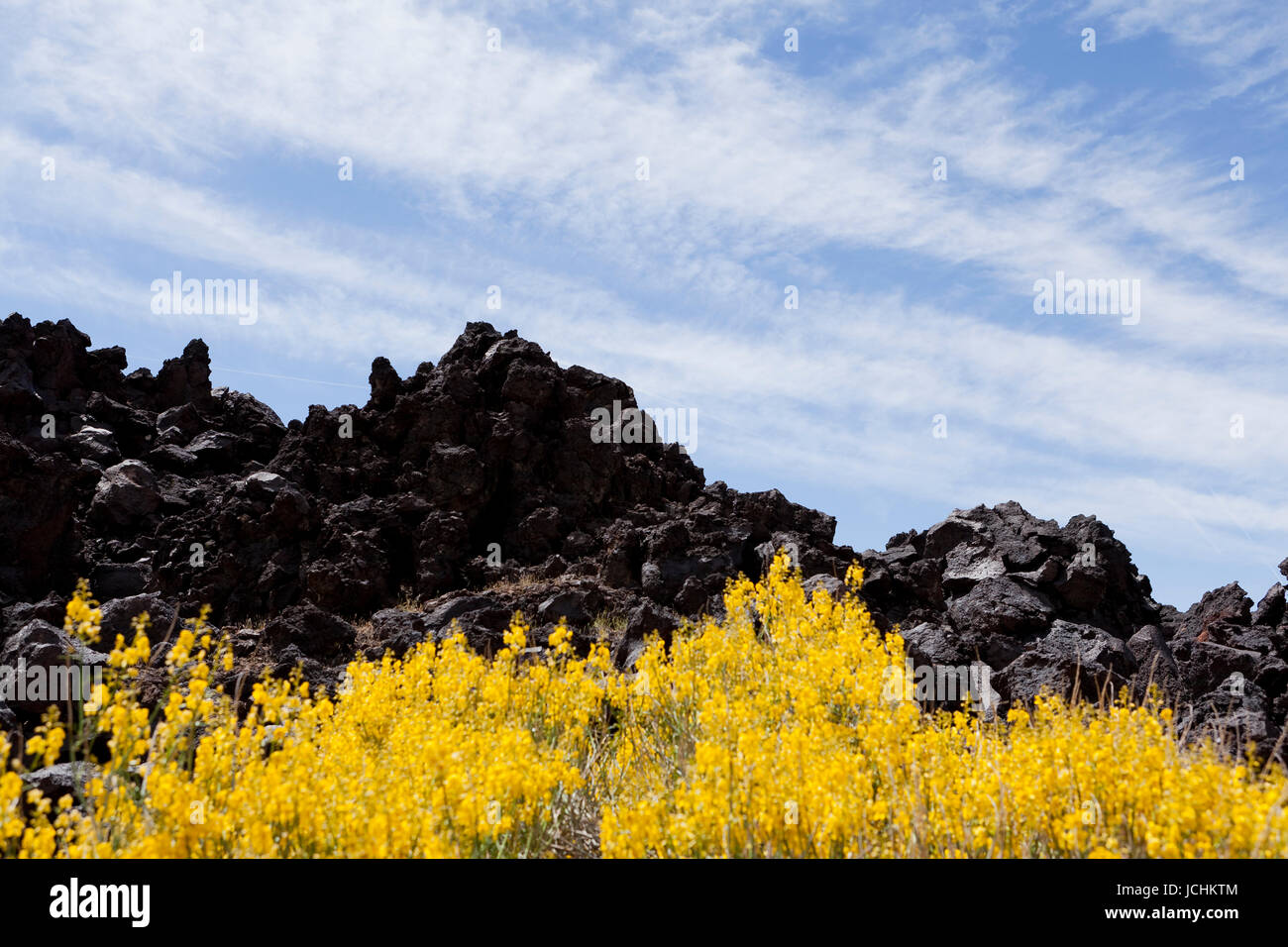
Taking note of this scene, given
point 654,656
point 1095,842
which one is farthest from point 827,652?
point 1095,842

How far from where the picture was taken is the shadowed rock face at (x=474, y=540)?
Result: 46.1ft

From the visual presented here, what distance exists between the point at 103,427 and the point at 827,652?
2123cm

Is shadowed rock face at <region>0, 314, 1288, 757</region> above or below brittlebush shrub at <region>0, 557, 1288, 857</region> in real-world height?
above

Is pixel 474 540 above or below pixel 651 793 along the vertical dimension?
above

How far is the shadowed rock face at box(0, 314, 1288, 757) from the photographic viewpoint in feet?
46.1

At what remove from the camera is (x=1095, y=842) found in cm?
497

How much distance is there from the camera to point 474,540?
66.5 feet

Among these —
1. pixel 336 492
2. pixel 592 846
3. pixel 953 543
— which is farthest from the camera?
pixel 336 492

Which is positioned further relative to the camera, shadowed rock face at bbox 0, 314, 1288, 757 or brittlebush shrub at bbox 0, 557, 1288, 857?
shadowed rock face at bbox 0, 314, 1288, 757

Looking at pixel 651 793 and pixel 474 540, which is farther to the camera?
pixel 474 540

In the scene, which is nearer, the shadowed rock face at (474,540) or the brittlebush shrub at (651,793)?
the brittlebush shrub at (651,793)

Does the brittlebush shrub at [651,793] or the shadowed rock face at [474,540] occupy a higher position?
the shadowed rock face at [474,540]
